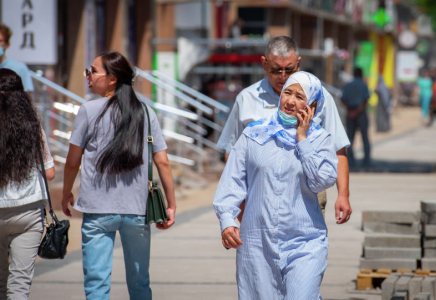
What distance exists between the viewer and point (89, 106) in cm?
492

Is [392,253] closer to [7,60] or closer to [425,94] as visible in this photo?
[7,60]

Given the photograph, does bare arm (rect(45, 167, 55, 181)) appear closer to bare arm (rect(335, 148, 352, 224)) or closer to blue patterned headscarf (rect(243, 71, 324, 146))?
blue patterned headscarf (rect(243, 71, 324, 146))

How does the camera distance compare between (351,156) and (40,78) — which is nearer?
(40,78)

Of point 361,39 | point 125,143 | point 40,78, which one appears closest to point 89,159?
point 125,143

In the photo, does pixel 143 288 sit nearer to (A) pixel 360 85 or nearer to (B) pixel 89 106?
(B) pixel 89 106

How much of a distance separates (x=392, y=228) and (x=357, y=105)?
34.9 ft

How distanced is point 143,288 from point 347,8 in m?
35.1


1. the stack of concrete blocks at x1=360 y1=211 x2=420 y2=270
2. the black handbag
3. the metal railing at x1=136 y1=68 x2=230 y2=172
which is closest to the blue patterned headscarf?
the black handbag

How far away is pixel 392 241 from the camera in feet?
22.3

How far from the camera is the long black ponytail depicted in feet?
15.9

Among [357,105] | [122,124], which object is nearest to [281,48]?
[122,124]

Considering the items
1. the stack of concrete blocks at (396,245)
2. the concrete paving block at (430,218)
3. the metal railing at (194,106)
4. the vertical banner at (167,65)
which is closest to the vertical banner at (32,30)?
the metal railing at (194,106)

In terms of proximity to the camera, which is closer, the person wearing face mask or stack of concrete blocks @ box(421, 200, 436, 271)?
stack of concrete blocks @ box(421, 200, 436, 271)

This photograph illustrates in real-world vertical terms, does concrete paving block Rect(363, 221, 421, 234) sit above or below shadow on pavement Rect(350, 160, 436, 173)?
above
